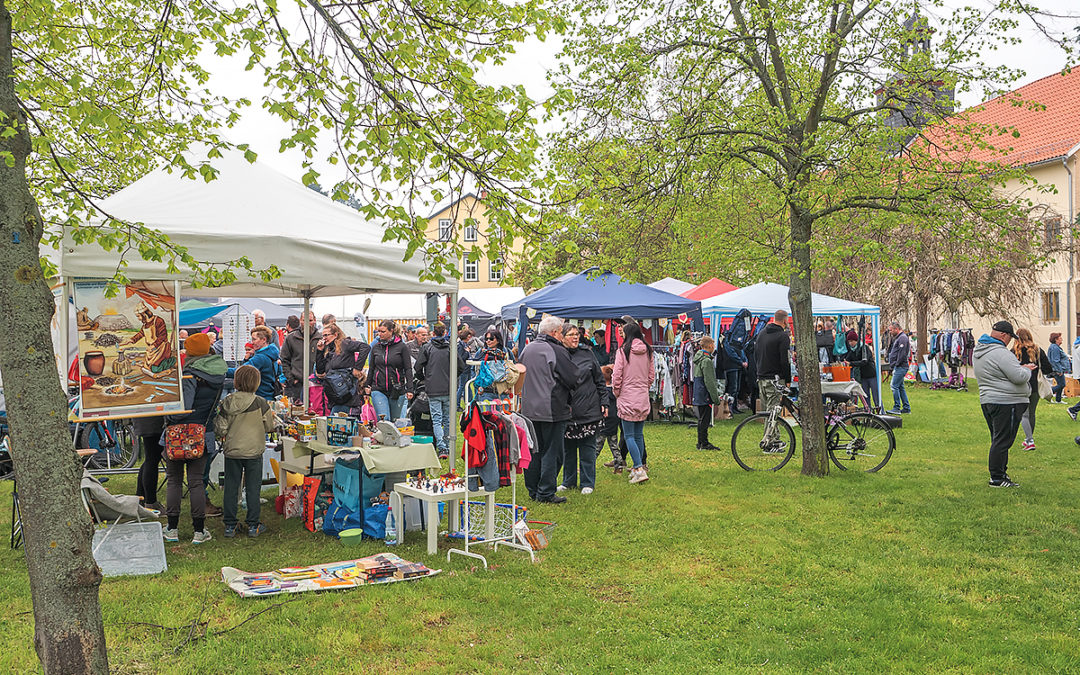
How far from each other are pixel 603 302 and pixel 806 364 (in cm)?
417

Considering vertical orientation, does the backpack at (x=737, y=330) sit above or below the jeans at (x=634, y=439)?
above

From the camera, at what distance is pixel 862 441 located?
9.69 m

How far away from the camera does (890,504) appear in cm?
799

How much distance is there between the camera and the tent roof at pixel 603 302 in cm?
1270

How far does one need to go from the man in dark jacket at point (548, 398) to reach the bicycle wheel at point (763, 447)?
260cm

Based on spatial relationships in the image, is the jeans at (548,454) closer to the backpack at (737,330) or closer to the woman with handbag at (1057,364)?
the backpack at (737,330)

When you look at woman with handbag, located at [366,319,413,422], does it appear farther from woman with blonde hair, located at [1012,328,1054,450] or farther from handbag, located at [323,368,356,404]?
woman with blonde hair, located at [1012,328,1054,450]

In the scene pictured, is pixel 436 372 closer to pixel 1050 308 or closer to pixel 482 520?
pixel 482 520

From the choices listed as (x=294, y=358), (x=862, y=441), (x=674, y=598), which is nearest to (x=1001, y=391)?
(x=862, y=441)

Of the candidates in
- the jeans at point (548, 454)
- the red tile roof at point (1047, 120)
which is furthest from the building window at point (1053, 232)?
the red tile roof at point (1047, 120)

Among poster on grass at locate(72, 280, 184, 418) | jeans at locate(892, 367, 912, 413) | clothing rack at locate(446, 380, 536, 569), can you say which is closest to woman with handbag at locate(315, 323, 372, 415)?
poster on grass at locate(72, 280, 184, 418)

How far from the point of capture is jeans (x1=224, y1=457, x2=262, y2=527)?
6.68 meters

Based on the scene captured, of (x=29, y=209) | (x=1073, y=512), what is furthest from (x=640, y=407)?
(x=29, y=209)

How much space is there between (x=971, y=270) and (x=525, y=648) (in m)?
22.1
